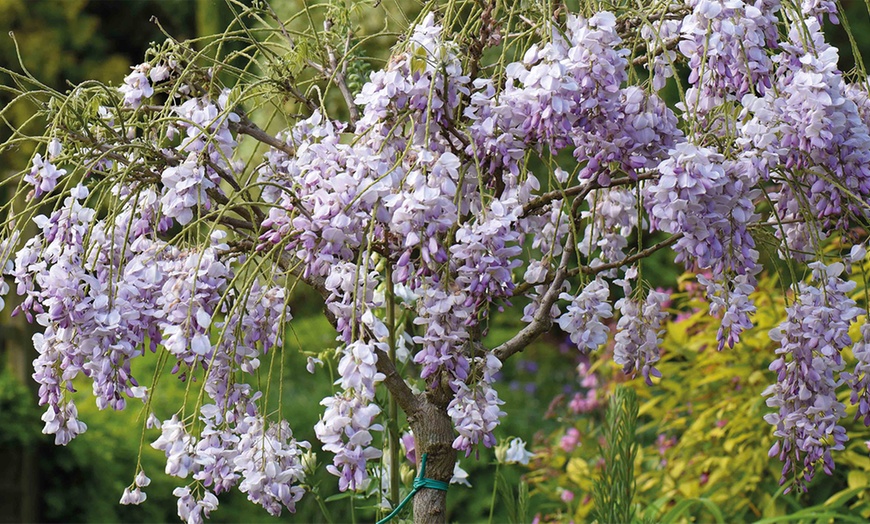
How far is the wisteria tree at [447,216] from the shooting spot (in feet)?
3.72

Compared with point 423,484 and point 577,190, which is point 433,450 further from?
point 577,190

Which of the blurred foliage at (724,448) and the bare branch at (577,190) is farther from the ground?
the bare branch at (577,190)

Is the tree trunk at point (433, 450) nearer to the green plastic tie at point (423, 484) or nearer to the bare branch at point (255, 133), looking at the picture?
the green plastic tie at point (423, 484)

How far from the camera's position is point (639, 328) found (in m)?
1.45

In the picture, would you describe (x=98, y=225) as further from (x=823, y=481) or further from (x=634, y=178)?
(x=823, y=481)

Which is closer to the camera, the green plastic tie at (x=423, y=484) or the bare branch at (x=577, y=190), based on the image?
the bare branch at (x=577, y=190)

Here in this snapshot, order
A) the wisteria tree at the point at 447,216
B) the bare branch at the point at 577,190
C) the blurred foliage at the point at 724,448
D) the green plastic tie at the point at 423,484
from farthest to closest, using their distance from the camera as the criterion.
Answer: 1. the blurred foliage at the point at 724,448
2. the green plastic tie at the point at 423,484
3. the bare branch at the point at 577,190
4. the wisteria tree at the point at 447,216

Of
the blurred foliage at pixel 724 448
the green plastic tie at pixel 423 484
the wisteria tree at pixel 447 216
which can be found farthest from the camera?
the blurred foliage at pixel 724 448

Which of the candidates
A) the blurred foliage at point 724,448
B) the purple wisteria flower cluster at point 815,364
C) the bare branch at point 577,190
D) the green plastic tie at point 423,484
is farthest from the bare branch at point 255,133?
the blurred foliage at point 724,448

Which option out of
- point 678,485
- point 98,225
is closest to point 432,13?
point 98,225

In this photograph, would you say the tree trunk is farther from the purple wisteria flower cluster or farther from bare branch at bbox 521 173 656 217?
the purple wisteria flower cluster

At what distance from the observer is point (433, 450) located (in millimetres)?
1503

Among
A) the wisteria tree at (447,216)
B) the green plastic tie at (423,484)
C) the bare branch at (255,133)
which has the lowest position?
the green plastic tie at (423,484)

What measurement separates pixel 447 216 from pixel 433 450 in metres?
0.52
